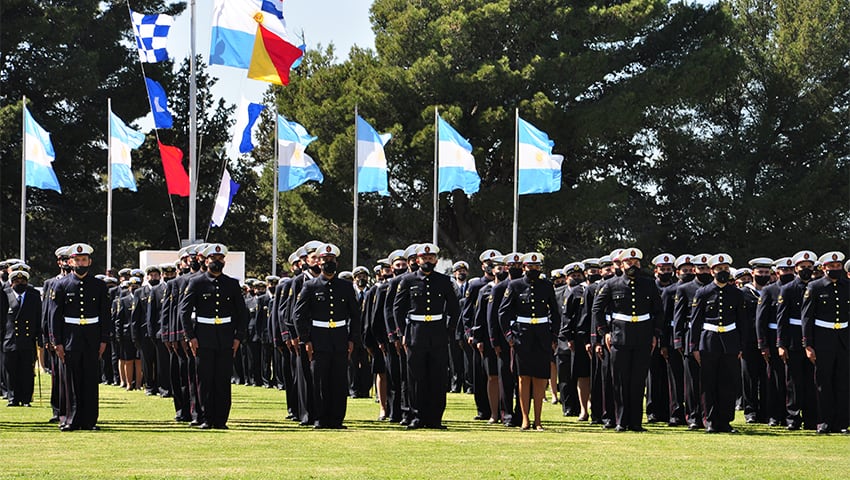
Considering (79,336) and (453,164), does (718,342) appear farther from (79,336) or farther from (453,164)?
(453,164)

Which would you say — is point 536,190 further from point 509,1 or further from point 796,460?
point 796,460

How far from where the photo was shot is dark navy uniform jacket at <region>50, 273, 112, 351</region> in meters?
14.9

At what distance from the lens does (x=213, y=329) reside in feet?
49.2

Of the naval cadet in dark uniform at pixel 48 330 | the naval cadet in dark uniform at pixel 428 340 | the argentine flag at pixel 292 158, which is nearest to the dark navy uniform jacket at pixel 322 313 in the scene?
the naval cadet in dark uniform at pixel 428 340

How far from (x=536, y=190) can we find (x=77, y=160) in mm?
20862

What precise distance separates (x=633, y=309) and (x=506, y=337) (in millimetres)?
1449

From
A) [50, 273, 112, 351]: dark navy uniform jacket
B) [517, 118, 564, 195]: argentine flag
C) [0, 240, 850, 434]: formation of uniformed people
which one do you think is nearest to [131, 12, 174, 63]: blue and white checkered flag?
[517, 118, 564, 195]: argentine flag

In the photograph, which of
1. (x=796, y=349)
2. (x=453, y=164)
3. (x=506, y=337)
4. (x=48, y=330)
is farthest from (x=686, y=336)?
(x=453, y=164)

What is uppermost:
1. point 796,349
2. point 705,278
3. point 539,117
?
point 539,117

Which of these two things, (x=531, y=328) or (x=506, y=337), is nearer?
(x=531, y=328)

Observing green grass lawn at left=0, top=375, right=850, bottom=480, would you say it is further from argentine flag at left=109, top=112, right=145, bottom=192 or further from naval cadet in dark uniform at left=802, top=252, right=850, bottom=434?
argentine flag at left=109, top=112, right=145, bottom=192

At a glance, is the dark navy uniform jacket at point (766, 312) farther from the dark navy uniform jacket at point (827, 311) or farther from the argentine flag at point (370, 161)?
the argentine flag at point (370, 161)

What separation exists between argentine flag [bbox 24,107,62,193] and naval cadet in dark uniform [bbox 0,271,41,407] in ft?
49.2

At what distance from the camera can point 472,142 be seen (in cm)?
4022
